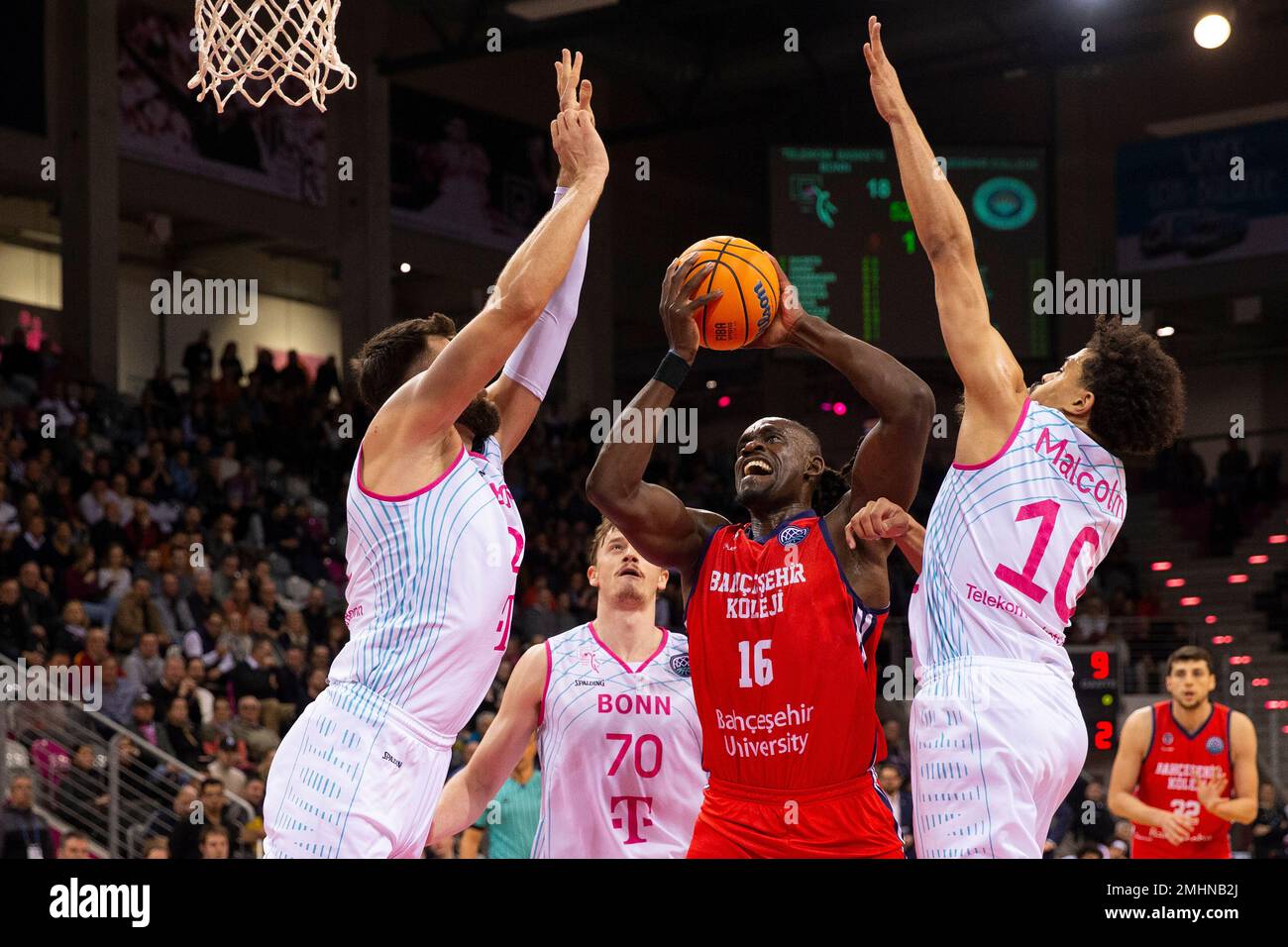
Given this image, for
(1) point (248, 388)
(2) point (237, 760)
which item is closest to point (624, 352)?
(1) point (248, 388)

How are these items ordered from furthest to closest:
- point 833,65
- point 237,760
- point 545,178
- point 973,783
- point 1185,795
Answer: point 545,178
point 833,65
point 237,760
point 1185,795
point 973,783

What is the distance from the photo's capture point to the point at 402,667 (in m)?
4.30

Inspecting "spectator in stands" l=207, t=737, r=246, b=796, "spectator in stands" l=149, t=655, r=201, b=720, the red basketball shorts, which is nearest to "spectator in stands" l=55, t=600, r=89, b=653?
"spectator in stands" l=149, t=655, r=201, b=720

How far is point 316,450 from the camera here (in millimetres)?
18734

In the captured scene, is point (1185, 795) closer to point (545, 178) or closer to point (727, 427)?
point (545, 178)

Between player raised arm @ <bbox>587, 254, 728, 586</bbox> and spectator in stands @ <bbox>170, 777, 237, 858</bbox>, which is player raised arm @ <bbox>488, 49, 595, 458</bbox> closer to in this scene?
player raised arm @ <bbox>587, 254, 728, 586</bbox>

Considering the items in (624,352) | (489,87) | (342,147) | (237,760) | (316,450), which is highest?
(489,87)

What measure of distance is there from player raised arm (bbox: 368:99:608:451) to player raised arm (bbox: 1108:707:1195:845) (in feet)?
15.2

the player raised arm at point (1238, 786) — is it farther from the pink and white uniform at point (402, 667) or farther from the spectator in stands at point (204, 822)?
the spectator in stands at point (204, 822)

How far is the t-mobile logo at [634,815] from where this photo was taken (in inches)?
217

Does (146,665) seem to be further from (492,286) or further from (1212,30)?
(1212,30)

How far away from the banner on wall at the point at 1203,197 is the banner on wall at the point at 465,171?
8622mm

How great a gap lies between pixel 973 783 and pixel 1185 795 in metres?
4.28

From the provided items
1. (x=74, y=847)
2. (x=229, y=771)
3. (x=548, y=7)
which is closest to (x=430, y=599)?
(x=74, y=847)
